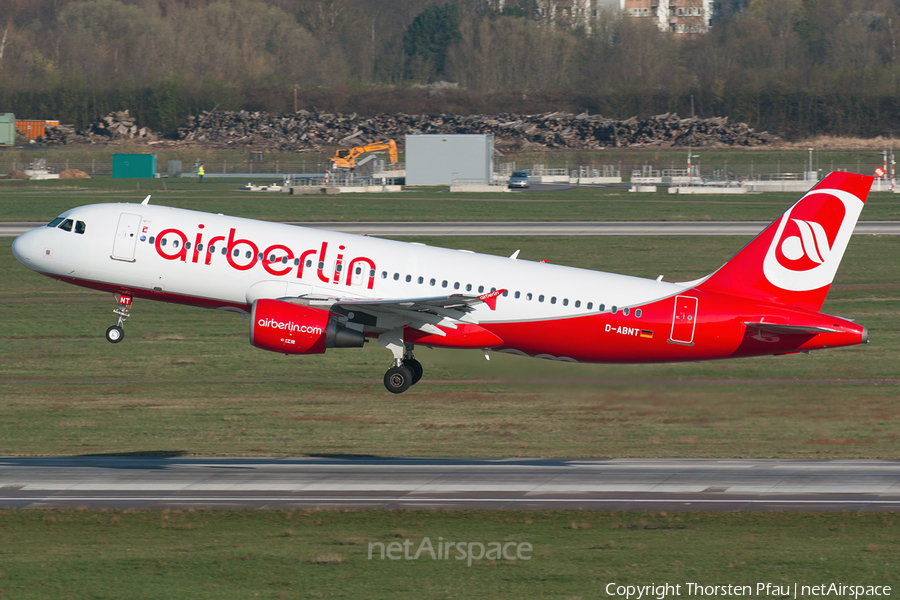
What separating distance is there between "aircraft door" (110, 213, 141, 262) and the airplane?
5cm

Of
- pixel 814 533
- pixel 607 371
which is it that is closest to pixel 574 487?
pixel 607 371

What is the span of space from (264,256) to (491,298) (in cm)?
926

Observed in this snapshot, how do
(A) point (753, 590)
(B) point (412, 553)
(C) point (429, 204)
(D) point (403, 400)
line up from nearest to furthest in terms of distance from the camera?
(A) point (753, 590) < (B) point (412, 553) < (D) point (403, 400) < (C) point (429, 204)

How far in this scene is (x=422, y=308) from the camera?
44.0 metres

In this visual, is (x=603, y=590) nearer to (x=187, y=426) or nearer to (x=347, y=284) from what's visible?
(x=347, y=284)

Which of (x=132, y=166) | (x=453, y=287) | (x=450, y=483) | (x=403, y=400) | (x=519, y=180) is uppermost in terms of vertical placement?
(x=132, y=166)

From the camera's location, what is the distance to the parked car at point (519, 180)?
515 ft

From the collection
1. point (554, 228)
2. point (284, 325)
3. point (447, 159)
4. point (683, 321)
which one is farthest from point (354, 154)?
point (284, 325)

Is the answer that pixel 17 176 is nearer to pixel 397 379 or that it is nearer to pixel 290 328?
pixel 397 379

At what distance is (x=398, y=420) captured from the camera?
59.5 m

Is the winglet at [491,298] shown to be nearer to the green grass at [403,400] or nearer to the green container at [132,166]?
the green grass at [403,400]

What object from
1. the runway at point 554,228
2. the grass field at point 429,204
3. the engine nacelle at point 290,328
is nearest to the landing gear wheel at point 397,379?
the engine nacelle at point 290,328

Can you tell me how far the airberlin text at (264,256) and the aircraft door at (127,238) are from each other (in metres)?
1.10

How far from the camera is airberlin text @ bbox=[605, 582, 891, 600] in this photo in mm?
34750
